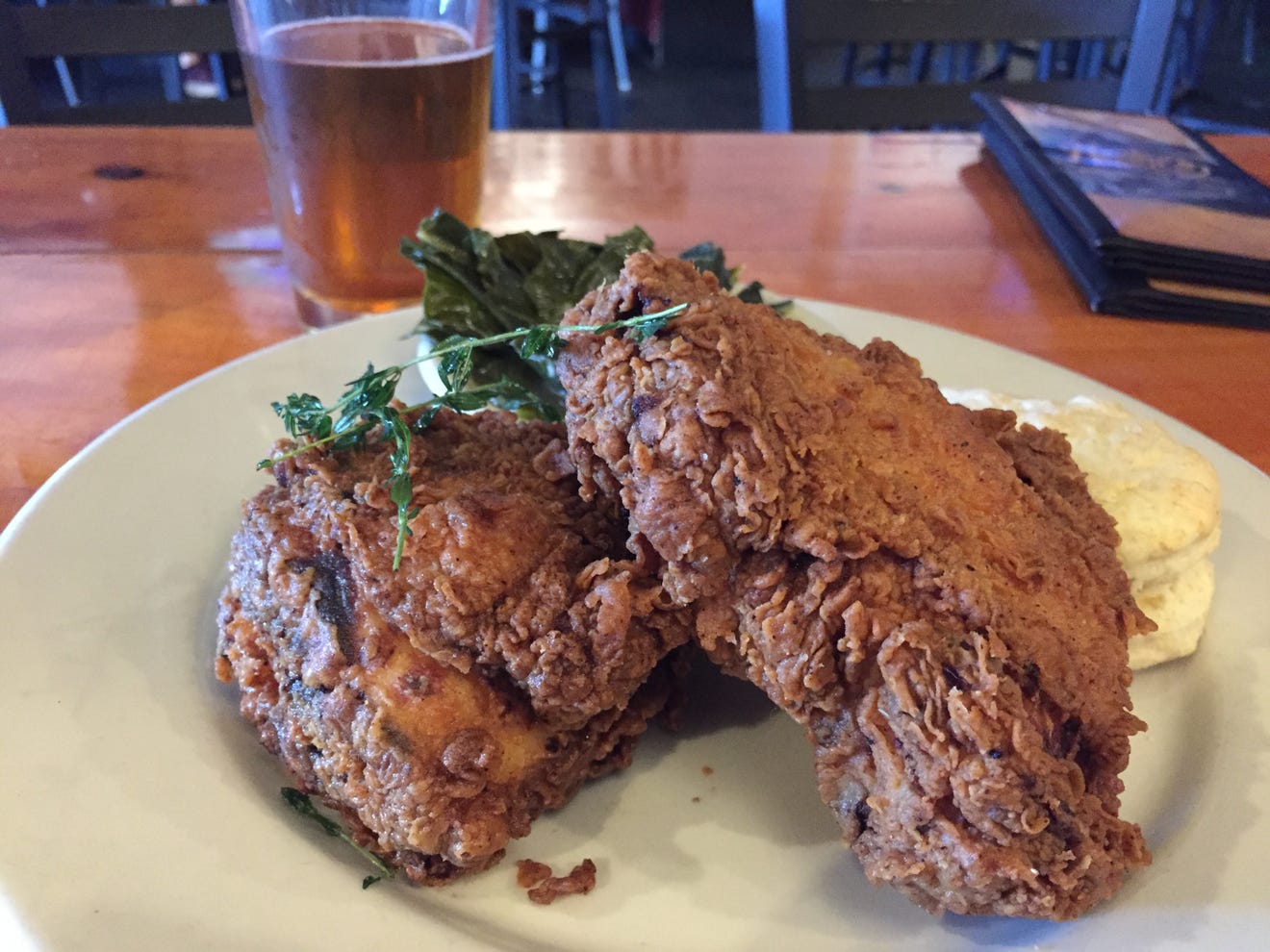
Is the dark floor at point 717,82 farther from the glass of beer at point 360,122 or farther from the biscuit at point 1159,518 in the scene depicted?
the glass of beer at point 360,122

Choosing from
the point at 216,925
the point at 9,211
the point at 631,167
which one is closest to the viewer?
the point at 216,925

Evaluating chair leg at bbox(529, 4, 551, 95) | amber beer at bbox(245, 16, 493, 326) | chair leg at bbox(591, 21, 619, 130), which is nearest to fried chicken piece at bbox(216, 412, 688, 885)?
amber beer at bbox(245, 16, 493, 326)

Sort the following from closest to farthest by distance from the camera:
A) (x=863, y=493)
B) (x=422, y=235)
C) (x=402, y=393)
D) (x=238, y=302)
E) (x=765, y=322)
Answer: (x=863, y=493), (x=765, y=322), (x=402, y=393), (x=422, y=235), (x=238, y=302)

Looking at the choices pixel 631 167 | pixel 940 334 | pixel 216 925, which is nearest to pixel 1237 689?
pixel 940 334

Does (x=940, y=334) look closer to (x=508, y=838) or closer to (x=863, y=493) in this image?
(x=863, y=493)

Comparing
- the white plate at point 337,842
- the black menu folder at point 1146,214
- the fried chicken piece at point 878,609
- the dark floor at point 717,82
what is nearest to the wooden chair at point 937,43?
the dark floor at point 717,82

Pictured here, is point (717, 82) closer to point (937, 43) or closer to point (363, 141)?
point (937, 43)

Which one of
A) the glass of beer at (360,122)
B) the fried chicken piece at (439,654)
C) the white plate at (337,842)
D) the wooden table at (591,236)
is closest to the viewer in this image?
the white plate at (337,842)

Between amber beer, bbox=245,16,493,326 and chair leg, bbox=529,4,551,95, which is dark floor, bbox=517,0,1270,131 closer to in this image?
chair leg, bbox=529,4,551,95
